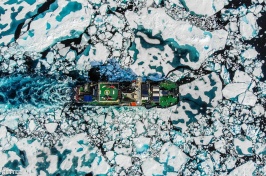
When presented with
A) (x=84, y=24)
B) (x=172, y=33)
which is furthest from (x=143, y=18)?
(x=84, y=24)

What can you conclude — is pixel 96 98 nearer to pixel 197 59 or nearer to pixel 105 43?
pixel 105 43

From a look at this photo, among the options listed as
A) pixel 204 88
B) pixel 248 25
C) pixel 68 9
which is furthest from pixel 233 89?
pixel 68 9

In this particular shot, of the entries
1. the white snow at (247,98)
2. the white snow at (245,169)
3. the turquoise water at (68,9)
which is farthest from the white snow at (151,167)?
the turquoise water at (68,9)

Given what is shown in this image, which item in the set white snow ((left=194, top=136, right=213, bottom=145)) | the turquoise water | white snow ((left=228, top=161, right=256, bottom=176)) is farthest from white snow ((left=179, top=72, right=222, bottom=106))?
the turquoise water

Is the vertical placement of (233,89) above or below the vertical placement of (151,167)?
above

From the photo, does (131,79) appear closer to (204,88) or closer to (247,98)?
(204,88)

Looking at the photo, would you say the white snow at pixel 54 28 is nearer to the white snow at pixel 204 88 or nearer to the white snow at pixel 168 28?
the white snow at pixel 168 28

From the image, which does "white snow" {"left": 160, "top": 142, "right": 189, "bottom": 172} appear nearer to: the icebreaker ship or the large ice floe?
the large ice floe

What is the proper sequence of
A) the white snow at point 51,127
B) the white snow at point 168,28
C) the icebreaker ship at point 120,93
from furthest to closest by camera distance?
the white snow at point 168,28 < the white snow at point 51,127 < the icebreaker ship at point 120,93
